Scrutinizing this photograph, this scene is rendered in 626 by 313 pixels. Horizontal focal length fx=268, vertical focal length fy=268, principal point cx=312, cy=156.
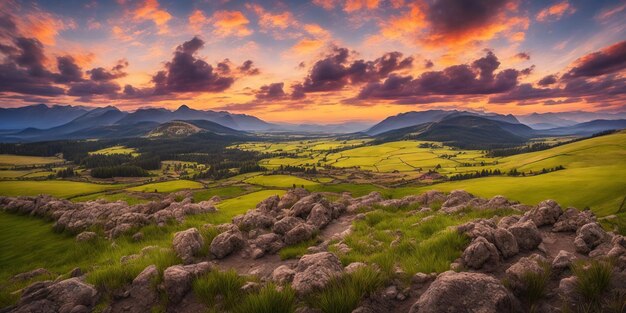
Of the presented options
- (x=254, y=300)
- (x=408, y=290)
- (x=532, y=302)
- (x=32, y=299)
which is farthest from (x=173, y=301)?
(x=532, y=302)

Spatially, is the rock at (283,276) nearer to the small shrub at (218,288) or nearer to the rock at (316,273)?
the rock at (316,273)

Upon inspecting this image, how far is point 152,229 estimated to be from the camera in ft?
62.0

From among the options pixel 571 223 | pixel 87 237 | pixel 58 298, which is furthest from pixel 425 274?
pixel 87 237

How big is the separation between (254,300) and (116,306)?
5.79 meters

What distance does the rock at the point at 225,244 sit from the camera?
12.9 metres

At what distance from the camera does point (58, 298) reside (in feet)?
28.0

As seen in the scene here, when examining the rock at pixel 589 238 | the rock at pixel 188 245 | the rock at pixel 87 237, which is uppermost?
the rock at pixel 589 238

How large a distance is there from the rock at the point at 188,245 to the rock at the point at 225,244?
675 mm

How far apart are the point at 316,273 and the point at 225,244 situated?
6680 mm

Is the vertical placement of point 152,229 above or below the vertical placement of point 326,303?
below

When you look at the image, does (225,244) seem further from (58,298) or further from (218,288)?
(58,298)

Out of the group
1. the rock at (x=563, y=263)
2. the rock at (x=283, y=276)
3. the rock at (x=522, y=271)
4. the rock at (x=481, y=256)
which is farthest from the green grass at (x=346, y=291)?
the rock at (x=563, y=263)

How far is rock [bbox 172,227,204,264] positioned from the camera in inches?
470

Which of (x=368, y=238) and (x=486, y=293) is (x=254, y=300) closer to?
(x=486, y=293)
